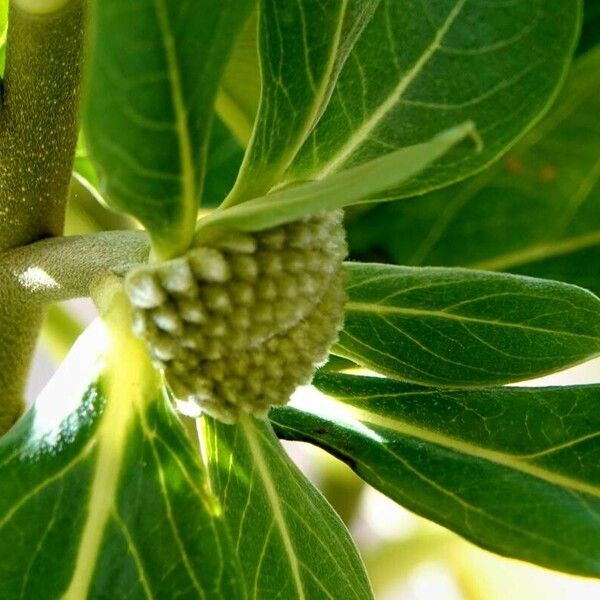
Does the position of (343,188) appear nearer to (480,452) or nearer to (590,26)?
(480,452)

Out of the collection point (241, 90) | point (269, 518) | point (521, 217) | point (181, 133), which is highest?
point (241, 90)

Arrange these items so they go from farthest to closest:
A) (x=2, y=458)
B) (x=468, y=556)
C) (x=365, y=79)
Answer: (x=468, y=556), (x=365, y=79), (x=2, y=458)

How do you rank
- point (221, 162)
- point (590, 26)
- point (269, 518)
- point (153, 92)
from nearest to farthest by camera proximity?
point (153, 92) < point (269, 518) < point (590, 26) < point (221, 162)

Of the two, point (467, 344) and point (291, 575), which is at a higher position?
point (467, 344)

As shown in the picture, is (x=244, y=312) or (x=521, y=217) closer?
(x=244, y=312)

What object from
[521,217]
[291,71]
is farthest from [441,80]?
[521,217]

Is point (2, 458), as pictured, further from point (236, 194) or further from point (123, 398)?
point (236, 194)

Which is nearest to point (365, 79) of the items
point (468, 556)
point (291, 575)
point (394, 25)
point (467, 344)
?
point (394, 25)
